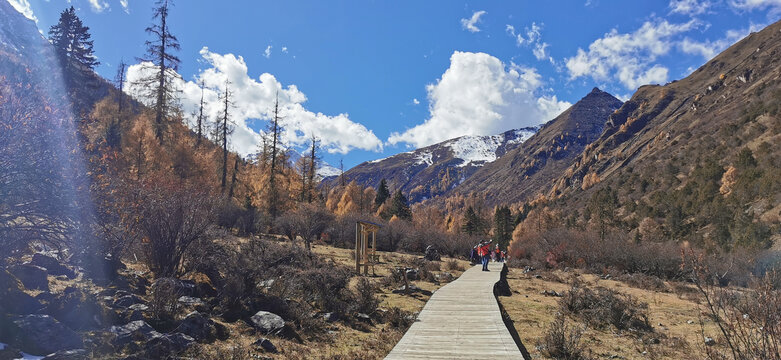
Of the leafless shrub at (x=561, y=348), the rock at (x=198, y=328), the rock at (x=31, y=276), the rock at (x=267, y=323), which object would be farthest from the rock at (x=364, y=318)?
the rock at (x=31, y=276)

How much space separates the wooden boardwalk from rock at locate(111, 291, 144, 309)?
16.6 feet

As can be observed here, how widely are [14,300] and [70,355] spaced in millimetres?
2414

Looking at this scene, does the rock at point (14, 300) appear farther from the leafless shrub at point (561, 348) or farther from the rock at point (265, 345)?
the leafless shrub at point (561, 348)

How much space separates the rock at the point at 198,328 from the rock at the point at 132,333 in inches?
21.1

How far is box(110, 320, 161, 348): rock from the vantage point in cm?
602

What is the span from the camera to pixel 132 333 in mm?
6238

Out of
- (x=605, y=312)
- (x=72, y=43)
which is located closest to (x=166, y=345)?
(x=605, y=312)

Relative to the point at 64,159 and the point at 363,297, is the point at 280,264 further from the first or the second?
the point at 64,159

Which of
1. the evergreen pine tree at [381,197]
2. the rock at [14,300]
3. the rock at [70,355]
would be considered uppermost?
the evergreen pine tree at [381,197]

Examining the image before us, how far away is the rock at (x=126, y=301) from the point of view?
7.39 meters

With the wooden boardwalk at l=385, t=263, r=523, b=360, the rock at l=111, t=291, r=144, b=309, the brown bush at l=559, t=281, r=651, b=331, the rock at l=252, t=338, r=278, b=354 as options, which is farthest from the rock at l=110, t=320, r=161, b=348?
the brown bush at l=559, t=281, r=651, b=331

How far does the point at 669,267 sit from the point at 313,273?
77.6 ft

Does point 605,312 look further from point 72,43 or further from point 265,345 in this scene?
point 72,43

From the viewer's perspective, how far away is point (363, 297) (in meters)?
10.5
